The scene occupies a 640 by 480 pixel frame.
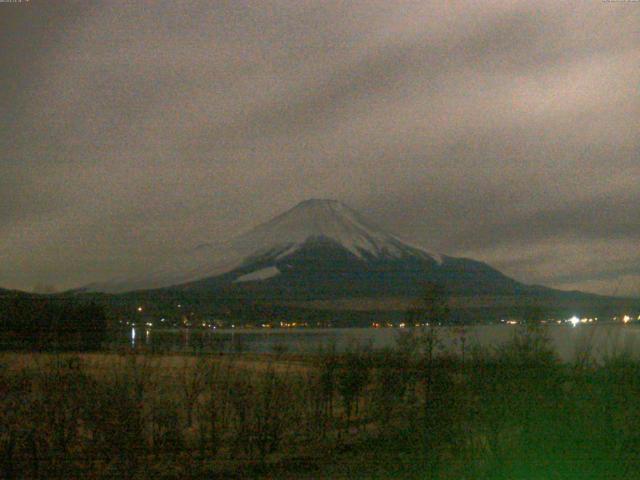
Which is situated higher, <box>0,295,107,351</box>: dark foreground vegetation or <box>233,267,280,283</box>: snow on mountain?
<box>233,267,280,283</box>: snow on mountain

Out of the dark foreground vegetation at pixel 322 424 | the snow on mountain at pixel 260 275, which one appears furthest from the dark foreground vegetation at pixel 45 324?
the snow on mountain at pixel 260 275

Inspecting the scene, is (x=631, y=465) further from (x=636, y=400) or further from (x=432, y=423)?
(x=432, y=423)

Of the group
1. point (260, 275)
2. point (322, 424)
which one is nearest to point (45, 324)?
point (322, 424)

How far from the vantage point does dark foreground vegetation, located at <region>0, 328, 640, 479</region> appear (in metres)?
8.44

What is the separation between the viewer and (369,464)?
10453mm

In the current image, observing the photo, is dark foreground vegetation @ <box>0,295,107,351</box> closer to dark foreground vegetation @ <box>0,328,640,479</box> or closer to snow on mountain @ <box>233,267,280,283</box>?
dark foreground vegetation @ <box>0,328,640,479</box>

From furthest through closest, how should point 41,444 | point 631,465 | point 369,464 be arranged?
point 369,464
point 41,444
point 631,465

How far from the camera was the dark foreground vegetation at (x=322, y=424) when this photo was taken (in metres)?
8.44

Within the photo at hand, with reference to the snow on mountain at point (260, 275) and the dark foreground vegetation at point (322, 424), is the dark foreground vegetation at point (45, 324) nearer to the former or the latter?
the dark foreground vegetation at point (322, 424)

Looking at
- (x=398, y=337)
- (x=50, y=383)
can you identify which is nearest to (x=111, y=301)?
(x=398, y=337)

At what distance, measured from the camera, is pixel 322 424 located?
13.4 meters

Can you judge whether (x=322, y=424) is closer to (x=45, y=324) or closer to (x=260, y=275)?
(x=45, y=324)

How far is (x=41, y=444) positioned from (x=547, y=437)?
20.1 ft

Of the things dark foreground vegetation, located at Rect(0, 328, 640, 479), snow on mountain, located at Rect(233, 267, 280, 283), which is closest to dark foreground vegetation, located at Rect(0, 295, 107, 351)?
dark foreground vegetation, located at Rect(0, 328, 640, 479)
